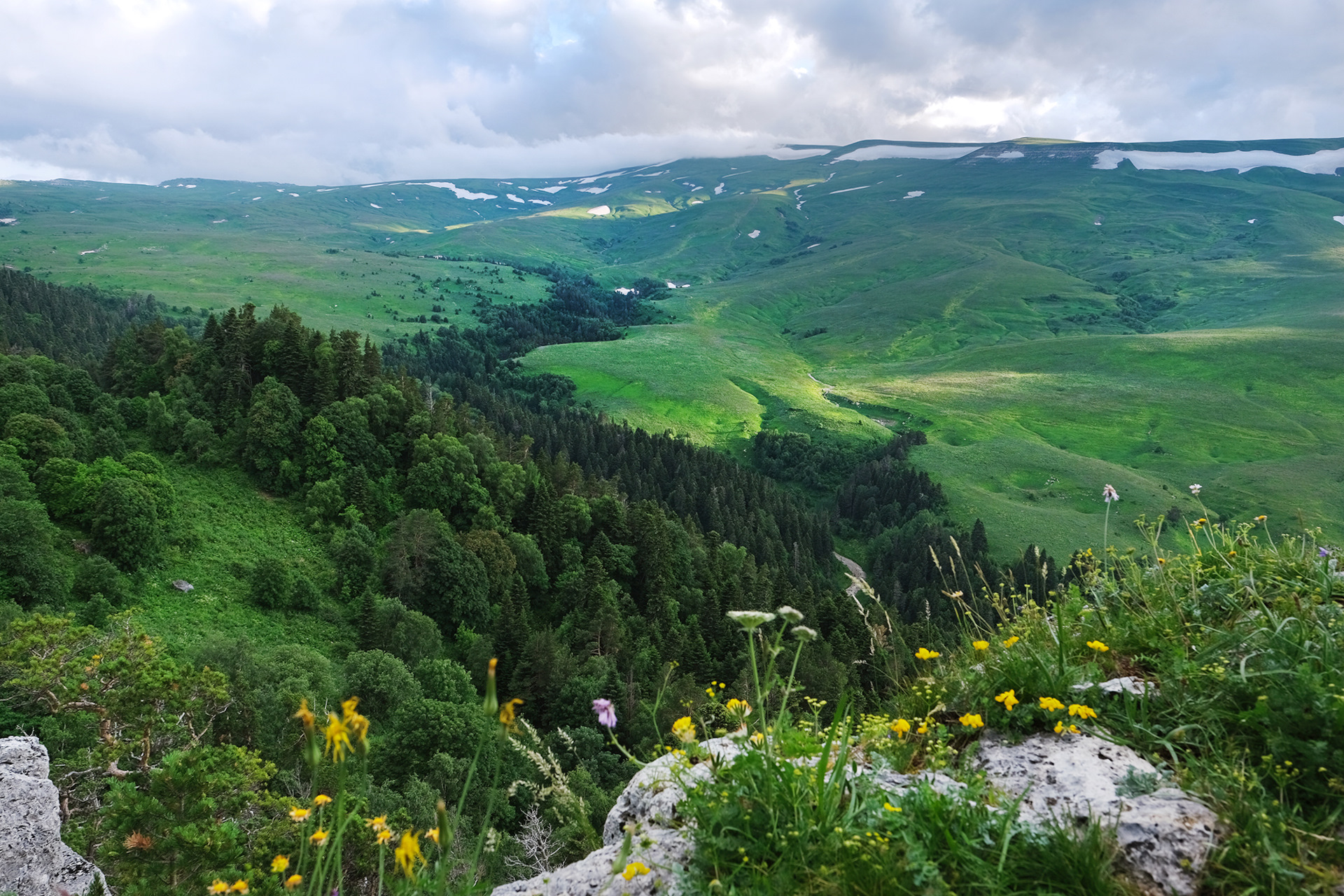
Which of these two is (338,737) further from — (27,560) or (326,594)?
(326,594)

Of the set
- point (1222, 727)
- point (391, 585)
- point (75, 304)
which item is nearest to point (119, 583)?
point (391, 585)

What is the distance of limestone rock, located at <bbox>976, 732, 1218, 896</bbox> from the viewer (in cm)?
468

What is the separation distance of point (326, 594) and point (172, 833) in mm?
40247

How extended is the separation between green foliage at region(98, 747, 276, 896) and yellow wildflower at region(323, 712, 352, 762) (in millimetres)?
14935

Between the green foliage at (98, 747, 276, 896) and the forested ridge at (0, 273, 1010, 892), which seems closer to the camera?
the green foliage at (98, 747, 276, 896)

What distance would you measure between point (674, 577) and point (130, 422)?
53136 mm

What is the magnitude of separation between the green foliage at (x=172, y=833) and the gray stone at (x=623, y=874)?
13408 millimetres

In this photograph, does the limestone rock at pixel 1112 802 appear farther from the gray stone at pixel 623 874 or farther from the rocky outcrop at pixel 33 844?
the rocky outcrop at pixel 33 844

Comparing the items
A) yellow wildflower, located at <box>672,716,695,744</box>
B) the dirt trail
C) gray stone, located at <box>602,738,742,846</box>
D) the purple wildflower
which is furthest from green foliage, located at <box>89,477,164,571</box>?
the dirt trail

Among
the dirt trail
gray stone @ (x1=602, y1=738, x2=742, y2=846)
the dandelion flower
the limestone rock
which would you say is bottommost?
the dirt trail

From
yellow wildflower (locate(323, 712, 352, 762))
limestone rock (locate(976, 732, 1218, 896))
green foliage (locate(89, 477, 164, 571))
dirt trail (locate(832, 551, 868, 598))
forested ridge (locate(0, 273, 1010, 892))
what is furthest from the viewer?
dirt trail (locate(832, 551, 868, 598))

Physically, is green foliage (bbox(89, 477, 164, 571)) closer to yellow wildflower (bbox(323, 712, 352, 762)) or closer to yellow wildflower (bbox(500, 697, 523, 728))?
yellow wildflower (bbox(323, 712, 352, 762))

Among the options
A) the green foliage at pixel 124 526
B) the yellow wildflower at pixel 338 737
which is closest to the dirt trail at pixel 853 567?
the green foliage at pixel 124 526

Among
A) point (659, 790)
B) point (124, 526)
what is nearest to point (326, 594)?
point (124, 526)
